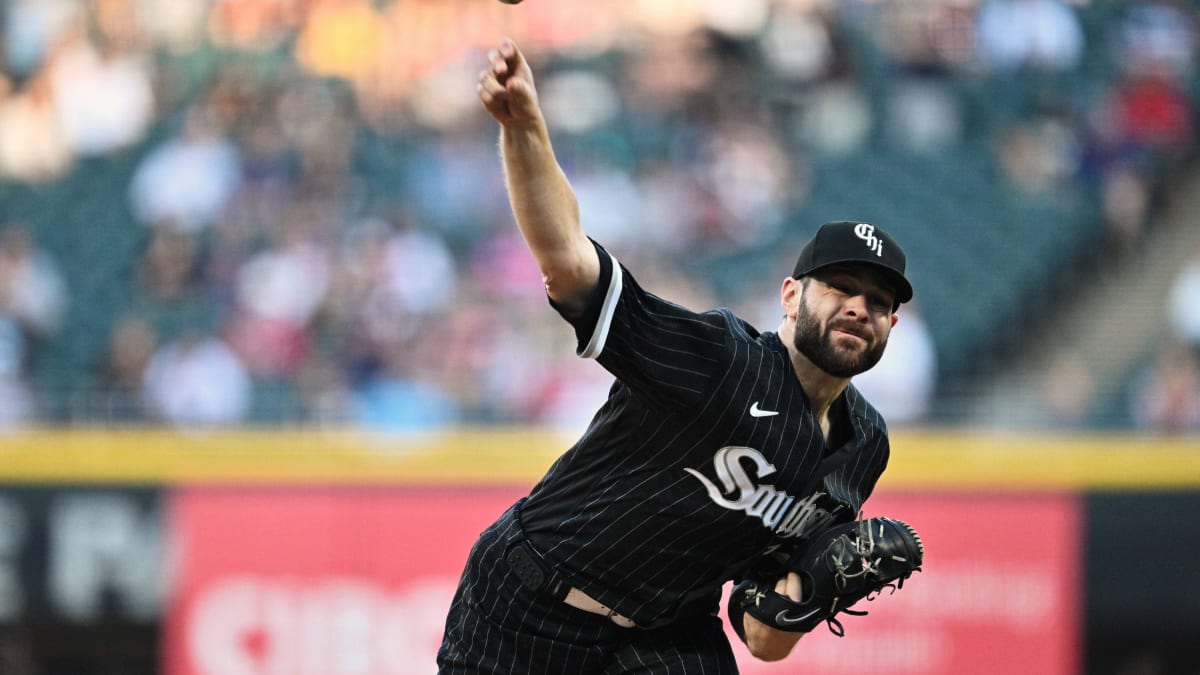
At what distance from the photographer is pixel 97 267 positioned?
11.6 metres

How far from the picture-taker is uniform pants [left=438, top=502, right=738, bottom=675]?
4078mm

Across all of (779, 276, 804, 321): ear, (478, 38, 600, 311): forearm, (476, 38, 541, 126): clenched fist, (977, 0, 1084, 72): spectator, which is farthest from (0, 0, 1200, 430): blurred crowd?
(476, 38, 541, 126): clenched fist

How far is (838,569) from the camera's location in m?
4.04

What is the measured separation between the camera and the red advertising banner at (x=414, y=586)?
332 inches

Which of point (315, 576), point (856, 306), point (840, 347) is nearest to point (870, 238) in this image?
Result: point (856, 306)

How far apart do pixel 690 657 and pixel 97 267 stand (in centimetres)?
844

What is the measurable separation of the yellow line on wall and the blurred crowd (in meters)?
1.05

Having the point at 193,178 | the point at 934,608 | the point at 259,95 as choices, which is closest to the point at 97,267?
the point at 193,178

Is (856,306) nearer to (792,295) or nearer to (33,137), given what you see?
(792,295)

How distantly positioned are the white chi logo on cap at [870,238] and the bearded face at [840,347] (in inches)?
7.2

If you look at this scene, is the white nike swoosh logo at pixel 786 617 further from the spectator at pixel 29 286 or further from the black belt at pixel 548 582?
the spectator at pixel 29 286

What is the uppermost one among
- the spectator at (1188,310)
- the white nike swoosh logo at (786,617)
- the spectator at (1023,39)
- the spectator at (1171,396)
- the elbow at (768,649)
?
the spectator at (1023,39)

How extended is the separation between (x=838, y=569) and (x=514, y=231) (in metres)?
7.24

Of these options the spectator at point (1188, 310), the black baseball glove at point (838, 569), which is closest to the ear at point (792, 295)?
the black baseball glove at point (838, 569)
